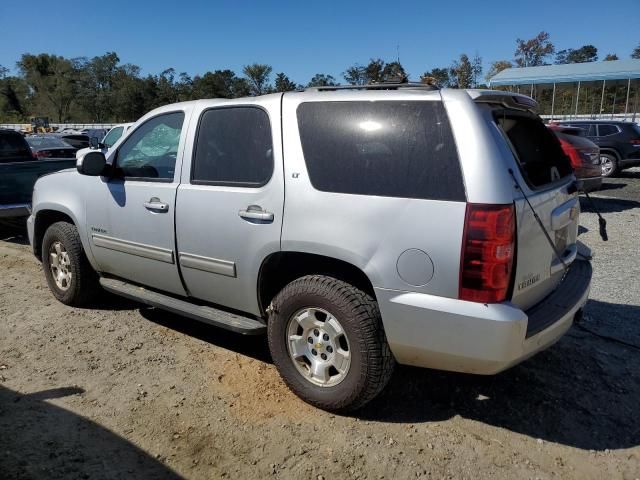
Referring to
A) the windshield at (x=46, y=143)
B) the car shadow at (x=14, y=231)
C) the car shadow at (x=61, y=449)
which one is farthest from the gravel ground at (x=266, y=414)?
the windshield at (x=46, y=143)

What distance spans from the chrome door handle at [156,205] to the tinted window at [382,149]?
127 cm

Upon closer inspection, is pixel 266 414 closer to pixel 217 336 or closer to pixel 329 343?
pixel 329 343

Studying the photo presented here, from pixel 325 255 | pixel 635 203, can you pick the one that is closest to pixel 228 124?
pixel 325 255

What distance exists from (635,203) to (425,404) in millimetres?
10331

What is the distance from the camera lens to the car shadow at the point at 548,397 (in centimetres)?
316

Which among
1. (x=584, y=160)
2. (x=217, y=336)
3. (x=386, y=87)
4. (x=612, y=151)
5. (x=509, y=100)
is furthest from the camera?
(x=612, y=151)

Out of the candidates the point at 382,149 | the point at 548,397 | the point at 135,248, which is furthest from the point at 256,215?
the point at 548,397

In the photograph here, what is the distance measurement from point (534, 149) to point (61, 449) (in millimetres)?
3391

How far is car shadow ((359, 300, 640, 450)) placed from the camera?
3158 mm

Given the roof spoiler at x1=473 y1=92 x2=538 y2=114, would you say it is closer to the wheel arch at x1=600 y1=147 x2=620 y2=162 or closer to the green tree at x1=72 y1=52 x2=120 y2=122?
the wheel arch at x1=600 y1=147 x2=620 y2=162

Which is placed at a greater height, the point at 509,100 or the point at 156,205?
the point at 509,100

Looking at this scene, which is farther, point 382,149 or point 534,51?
point 534,51

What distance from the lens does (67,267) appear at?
5.04 metres

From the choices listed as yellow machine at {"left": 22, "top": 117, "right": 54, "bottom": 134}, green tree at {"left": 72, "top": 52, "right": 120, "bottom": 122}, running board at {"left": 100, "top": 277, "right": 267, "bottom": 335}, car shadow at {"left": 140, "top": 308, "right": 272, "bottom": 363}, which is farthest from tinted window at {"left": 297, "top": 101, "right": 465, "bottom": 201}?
green tree at {"left": 72, "top": 52, "right": 120, "bottom": 122}
